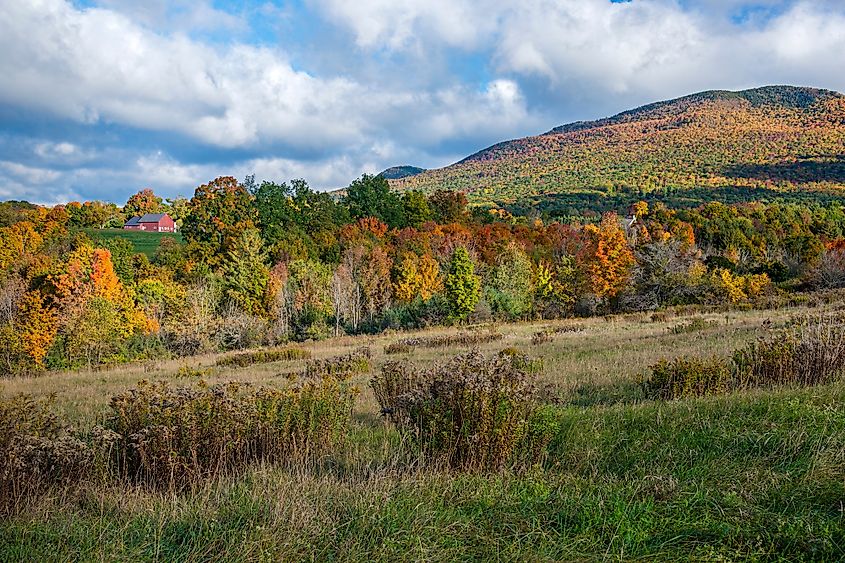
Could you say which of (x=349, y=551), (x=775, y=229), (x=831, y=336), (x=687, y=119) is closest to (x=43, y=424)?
(x=349, y=551)

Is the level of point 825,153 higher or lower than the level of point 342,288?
higher

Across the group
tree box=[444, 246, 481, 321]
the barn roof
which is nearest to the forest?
tree box=[444, 246, 481, 321]

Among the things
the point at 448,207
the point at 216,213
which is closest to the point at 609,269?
the point at 448,207

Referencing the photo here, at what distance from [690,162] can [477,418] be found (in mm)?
167194

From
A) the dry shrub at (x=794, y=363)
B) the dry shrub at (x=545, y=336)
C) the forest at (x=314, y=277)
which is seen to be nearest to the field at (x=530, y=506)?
the dry shrub at (x=794, y=363)

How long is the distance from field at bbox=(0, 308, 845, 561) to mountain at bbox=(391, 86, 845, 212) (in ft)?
404

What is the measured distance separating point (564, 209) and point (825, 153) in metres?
72.2

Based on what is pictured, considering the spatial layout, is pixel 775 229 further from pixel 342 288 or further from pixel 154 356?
pixel 154 356

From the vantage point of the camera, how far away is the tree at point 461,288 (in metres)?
45.6

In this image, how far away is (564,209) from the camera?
114438 mm

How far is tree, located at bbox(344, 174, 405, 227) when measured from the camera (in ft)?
248

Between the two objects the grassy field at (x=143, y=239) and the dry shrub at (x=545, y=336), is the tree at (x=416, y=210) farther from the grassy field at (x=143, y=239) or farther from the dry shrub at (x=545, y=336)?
the dry shrub at (x=545, y=336)

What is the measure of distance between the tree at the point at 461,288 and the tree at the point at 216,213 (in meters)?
22.9

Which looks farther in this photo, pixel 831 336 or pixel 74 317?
pixel 74 317
